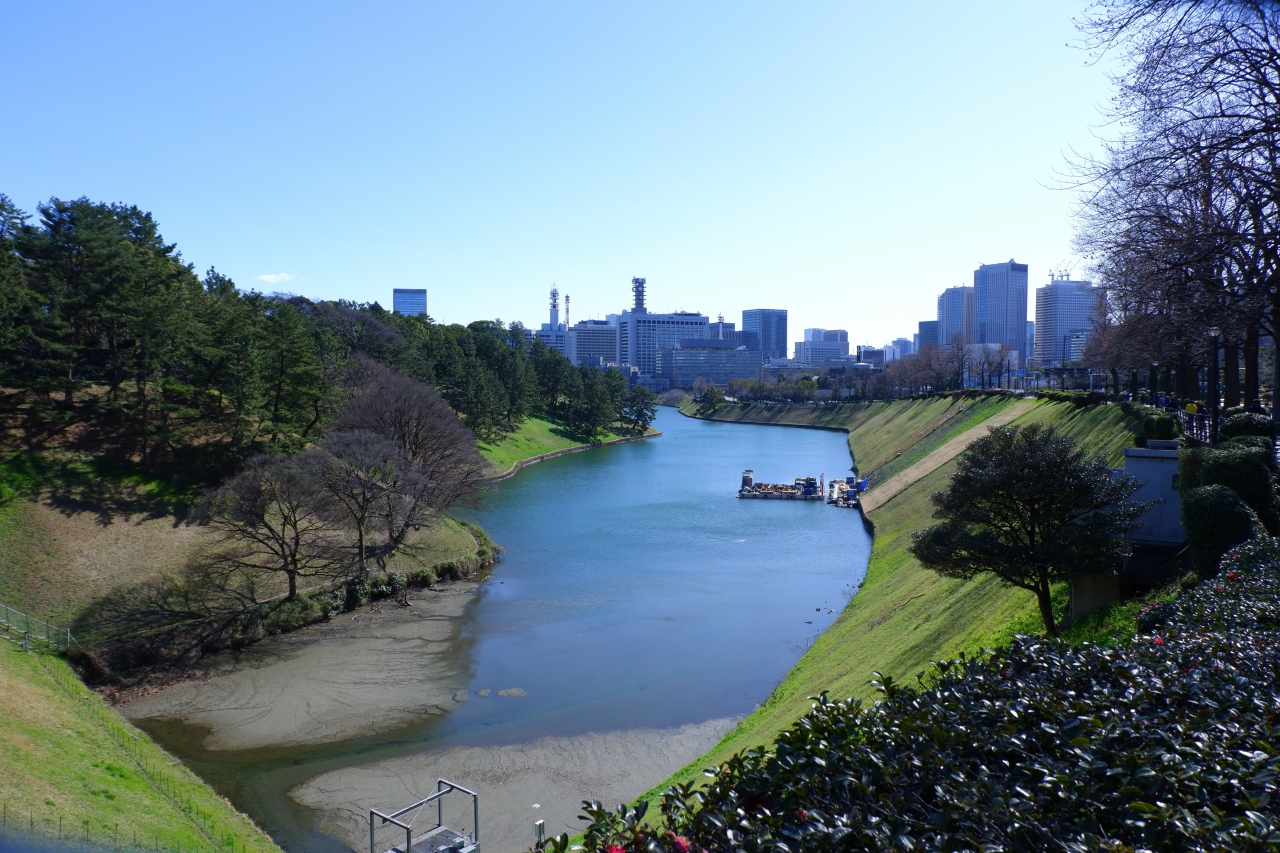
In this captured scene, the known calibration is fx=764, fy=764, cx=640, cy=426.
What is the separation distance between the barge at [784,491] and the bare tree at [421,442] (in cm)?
1720

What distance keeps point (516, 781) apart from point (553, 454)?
47.2m

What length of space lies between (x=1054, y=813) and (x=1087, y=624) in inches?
338

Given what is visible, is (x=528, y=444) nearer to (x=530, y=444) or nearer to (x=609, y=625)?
(x=530, y=444)

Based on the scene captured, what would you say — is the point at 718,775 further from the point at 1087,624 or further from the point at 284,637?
the point at 284,637

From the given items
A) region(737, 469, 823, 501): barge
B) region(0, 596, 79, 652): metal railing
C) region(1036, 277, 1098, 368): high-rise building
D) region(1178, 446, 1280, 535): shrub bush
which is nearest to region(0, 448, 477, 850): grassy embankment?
region(0, 596, 79, 652): metal railing

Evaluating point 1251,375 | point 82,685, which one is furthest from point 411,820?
point 1251,375

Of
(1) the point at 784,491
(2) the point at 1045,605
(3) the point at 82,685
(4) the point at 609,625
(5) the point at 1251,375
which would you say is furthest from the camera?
(1) the point at 784,491

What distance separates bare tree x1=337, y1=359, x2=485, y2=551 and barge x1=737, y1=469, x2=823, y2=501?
56.4 feet

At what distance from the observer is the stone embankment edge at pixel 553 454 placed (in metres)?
47.2

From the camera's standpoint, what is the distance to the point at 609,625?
2080 centimetres

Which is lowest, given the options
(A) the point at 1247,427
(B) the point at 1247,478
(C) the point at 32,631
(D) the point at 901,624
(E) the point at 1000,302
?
(C) the point at 32,631

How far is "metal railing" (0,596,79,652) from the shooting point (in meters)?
16.8

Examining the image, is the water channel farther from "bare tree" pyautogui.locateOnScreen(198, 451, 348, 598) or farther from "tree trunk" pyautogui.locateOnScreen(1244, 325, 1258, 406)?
"tree trunk" pyautogui.locateOnScreen(1244, 325, 1258, 406)

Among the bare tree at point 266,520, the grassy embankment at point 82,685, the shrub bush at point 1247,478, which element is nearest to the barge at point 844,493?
the grassy embankment at point 82,685
